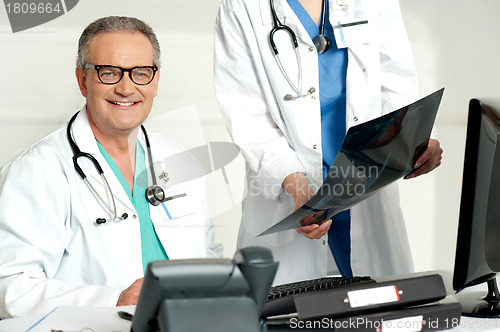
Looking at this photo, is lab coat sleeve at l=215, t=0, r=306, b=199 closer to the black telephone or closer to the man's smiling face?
the man's smiling face

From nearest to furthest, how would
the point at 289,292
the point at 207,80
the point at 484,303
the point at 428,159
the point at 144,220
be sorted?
1. the point at 289,292
2. the point at 484,303
3. the point at 428,159
4. the point at 144,220
5. the point at 207,80

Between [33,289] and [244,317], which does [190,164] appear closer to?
[33,289]

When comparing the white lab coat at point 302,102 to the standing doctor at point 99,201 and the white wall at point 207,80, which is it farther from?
the white wall at point 207,80

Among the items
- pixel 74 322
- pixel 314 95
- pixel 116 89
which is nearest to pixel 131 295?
pixel 74 322

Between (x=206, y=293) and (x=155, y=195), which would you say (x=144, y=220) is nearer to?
(x=155, y=195)

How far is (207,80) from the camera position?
3117 millimetres

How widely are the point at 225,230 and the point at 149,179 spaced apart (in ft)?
4.68

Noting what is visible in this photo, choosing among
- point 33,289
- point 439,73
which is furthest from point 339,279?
point 439,73

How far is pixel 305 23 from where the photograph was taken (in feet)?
5.92

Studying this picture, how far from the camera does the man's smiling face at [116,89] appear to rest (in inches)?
66.7

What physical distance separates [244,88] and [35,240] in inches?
26.9
